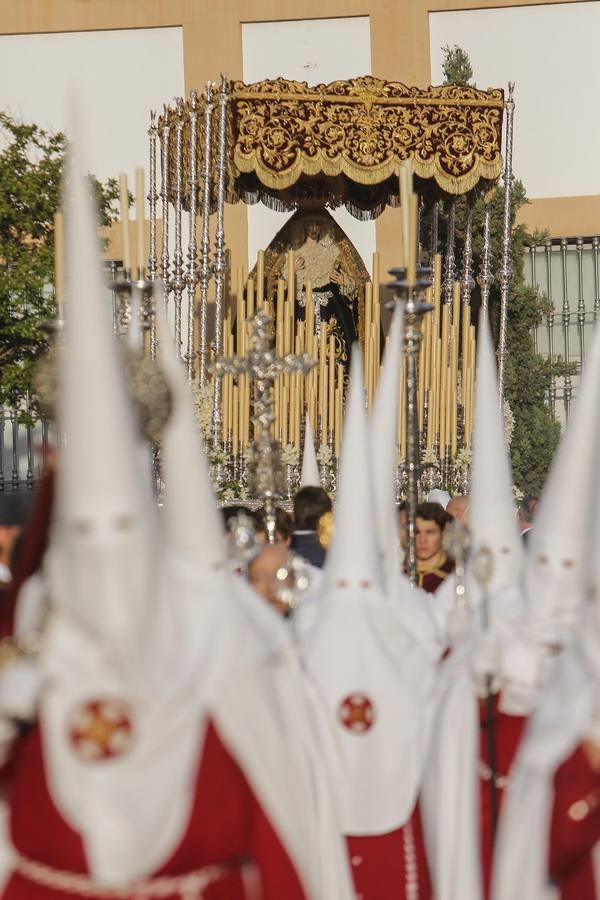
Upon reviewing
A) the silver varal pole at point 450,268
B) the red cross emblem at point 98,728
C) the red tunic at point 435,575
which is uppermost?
the silver varal pole at point 450,268

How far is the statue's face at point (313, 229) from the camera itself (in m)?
15.6

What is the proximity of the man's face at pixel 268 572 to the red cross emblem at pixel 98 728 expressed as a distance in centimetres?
200

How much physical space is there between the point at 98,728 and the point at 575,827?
3.93 ft

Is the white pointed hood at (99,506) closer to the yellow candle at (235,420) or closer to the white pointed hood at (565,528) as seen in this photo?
the white pointed hood at (565,528)

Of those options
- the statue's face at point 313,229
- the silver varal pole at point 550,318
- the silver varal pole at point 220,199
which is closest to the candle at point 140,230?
the silver varal pole at point 220,199

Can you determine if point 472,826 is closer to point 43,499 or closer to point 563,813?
point 563,813

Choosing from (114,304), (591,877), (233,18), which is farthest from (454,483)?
(591,877)

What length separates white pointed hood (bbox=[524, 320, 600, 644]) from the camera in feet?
15.8

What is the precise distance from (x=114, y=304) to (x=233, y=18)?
3.34 meters

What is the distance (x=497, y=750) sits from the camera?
549 cm

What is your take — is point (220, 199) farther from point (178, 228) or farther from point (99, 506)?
point (99, 506)

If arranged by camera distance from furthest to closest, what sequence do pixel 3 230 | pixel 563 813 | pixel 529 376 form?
pixel 529 376, pixel 3 230, pixel 563 813

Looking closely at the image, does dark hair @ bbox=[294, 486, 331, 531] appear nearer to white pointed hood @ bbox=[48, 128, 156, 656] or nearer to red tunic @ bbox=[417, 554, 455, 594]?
red tunic @ bbox=[417, 554, 455, 594]

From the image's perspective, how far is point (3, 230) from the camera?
636 inches
